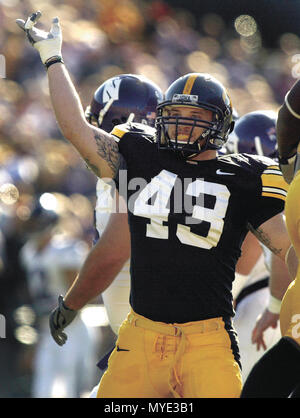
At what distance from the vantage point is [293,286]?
2787 millimetres

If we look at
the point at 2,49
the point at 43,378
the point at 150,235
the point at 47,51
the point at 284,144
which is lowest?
the point at 43,378

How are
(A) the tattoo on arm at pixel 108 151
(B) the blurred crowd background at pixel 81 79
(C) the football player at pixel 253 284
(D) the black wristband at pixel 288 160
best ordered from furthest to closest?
(B) the blurred crowd background at pixel 81 79 < (C) the football player at pixel 253 284 < (A) the tattoo on arm at pixel 108 151 < (D) the black wristband at pixel 288 160

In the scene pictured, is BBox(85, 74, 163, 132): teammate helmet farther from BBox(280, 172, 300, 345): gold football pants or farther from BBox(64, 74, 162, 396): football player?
BBox(280, 172, 300, 345): gold football pants

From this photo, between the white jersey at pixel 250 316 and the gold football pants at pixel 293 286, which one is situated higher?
the gold football pants at pixel 293 286

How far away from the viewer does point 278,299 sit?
437cm

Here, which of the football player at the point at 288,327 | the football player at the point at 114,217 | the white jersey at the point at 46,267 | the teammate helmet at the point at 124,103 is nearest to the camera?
the football player at the point at 288,327

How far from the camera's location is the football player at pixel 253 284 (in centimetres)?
464

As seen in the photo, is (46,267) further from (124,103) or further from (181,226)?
(181,226)

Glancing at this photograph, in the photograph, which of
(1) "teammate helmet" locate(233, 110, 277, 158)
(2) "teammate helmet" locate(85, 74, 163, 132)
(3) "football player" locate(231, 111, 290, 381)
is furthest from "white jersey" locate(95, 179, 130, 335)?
(1) "teammate helmet" locate(233, 110, 277, 158)

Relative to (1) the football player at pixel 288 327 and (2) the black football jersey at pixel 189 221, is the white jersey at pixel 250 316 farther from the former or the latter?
(1) the football player at pixel 288 327

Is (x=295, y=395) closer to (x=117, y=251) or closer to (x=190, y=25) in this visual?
(x=117, y=251)

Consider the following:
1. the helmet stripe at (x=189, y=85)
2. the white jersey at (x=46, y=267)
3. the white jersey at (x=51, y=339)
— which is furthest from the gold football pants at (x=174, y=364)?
the white jersey at (x=46, y=267)
